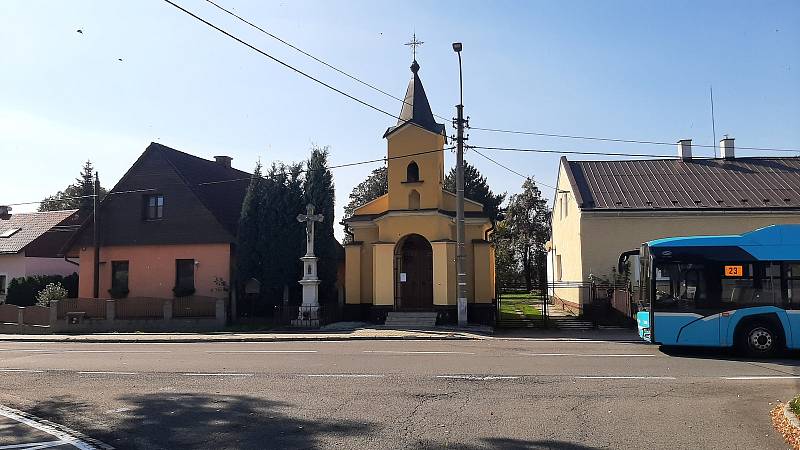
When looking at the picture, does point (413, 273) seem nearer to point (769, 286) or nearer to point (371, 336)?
point (371, 336)

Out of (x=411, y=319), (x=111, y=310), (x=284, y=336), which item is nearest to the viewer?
(x=284, y=336)

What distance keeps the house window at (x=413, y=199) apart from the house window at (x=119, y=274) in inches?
599

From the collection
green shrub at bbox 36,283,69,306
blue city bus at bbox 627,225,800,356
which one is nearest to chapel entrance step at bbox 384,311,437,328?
blue city bus at bbox 627,225,800,356

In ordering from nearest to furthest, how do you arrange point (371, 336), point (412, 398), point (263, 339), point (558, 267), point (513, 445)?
point (513, 445), point (412, 398), point (371, 336), point (263, 339), point (558, 267)

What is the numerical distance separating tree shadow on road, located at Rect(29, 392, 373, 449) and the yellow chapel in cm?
1469

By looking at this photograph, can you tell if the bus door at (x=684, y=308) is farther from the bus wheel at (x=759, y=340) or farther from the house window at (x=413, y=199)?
the house window at (x=413, y=199)

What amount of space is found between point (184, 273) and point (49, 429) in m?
23.2

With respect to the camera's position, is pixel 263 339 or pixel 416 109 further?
pixel 416 109

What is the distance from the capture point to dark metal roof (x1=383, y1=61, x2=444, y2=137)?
25250 mm

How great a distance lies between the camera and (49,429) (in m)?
7.85

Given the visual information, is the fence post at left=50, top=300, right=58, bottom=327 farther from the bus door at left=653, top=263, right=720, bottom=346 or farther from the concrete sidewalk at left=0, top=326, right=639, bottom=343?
the bus door at left=653, top=263, right=720, bottom=346

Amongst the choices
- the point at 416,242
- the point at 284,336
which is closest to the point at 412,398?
the point at 284,336

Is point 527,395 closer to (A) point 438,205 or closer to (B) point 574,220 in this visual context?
(A) point 438,205

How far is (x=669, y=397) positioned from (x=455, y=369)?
4.13 meters
